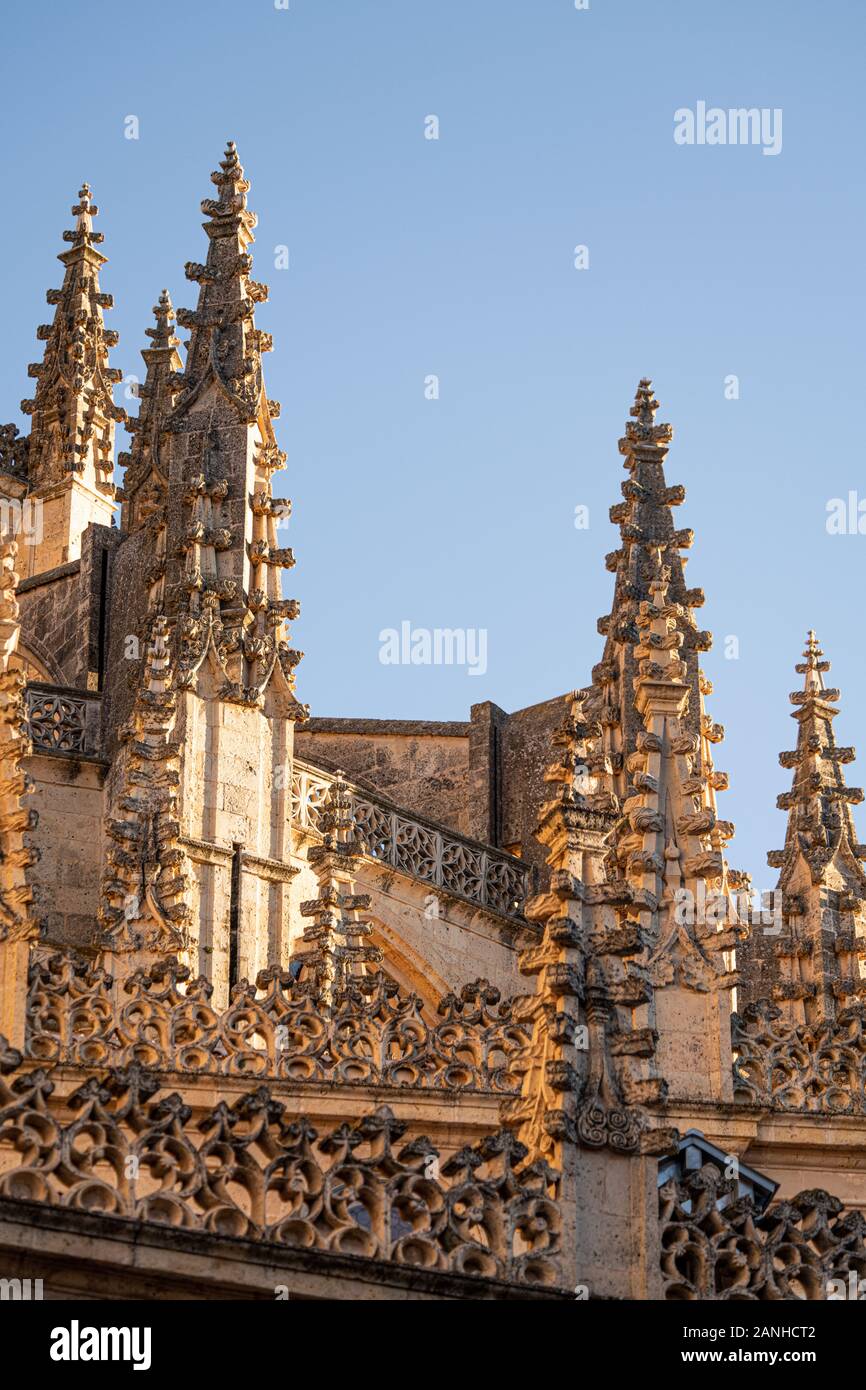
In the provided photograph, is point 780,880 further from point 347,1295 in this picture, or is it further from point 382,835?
point 347,1295

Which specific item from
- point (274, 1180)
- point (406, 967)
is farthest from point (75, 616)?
point (274, 1180)

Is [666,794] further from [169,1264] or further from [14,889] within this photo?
[169,1264]

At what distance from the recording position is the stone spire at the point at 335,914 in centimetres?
2677

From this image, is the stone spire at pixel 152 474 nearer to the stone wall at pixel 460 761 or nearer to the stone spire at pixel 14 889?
the stone wall at pixel 460 761

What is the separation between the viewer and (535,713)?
123 ft

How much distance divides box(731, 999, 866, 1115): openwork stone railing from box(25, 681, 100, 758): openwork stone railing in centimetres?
949

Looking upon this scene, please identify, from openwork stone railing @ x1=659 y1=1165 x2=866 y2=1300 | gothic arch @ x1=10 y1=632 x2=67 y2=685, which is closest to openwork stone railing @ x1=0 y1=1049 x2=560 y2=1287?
openwork stone railing @ x1=659 y1=1165 x2=866 y2=1300

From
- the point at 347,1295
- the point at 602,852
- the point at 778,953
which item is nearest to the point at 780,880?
the point at 778,953

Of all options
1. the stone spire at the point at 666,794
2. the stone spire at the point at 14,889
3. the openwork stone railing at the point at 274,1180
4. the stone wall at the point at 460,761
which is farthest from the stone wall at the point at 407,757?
the openwork stone railing at the point at 274,1180

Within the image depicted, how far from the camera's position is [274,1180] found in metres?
14.7

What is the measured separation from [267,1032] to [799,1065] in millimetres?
3996
